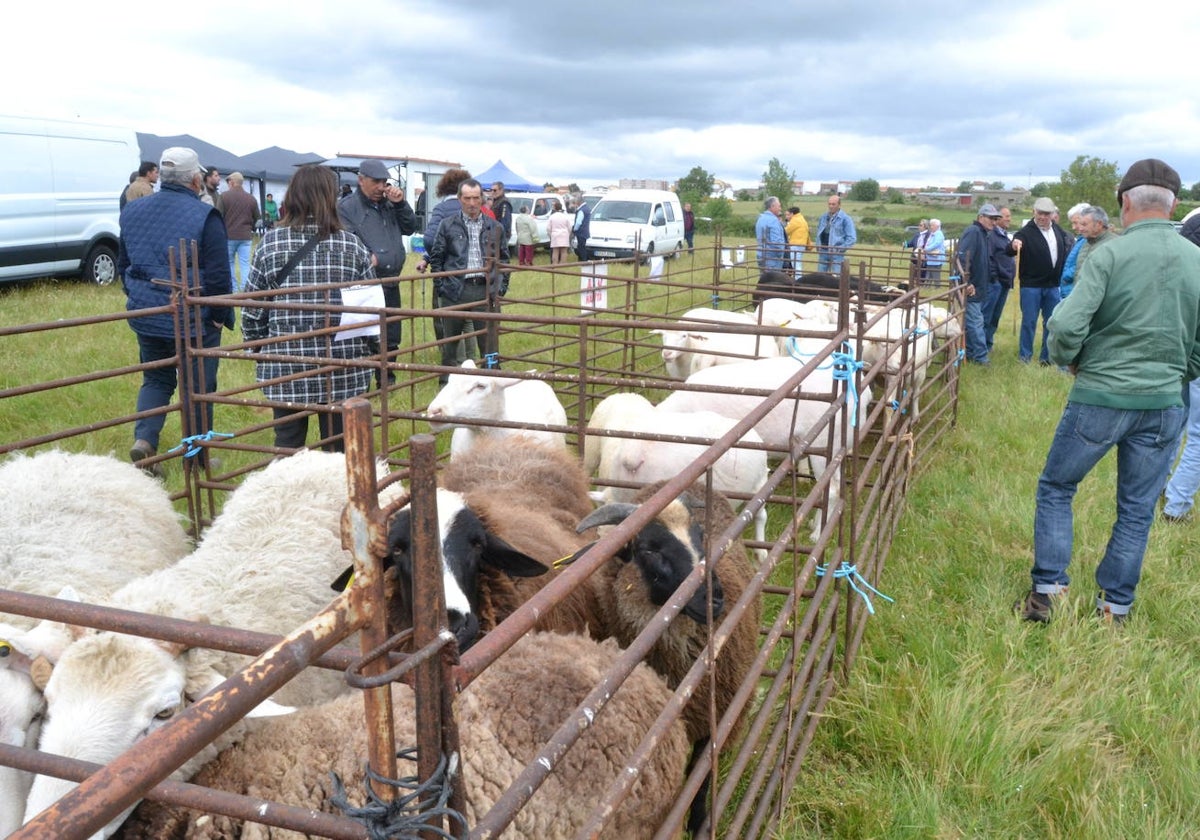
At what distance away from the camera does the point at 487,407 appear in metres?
5.74

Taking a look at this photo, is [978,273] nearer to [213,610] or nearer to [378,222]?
[378,222]

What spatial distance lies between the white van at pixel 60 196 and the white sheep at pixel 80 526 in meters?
11.1

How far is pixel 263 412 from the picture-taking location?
7484 millimetres

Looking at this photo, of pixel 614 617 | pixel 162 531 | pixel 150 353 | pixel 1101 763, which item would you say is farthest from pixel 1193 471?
pixel 150 353

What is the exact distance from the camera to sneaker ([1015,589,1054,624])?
434 cm

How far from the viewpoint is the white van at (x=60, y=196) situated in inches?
503

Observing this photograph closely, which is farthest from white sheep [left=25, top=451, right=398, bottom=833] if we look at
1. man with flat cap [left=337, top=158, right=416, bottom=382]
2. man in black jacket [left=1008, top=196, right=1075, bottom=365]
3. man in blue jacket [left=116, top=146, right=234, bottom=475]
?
man in black jacket [left=1008, top=196, right=1075, bottom=365]

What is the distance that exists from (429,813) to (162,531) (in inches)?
128

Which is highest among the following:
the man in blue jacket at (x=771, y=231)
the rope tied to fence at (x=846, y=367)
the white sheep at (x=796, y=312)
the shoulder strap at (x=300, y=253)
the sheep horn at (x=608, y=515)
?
the man in blue jacket at (x=771, y=231)

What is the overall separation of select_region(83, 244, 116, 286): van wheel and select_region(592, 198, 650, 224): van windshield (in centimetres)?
1133

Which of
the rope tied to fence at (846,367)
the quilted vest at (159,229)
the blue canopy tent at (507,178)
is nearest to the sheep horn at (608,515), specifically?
the rope tied to fence at (846,367)

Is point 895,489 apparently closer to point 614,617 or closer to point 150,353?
point 614,617

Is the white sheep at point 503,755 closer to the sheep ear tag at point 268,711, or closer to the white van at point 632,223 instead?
the sheep ear tag at point 268,711

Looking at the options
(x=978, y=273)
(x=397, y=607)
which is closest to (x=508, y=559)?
(x=397, y=607)
